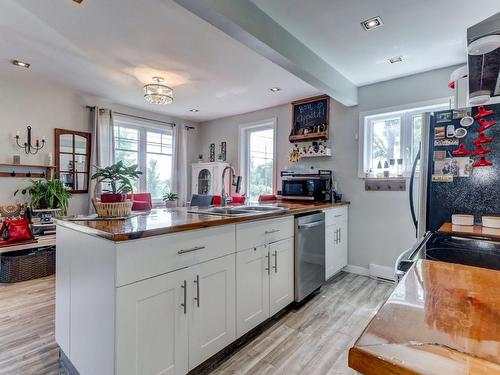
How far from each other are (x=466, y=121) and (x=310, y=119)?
2.45 m

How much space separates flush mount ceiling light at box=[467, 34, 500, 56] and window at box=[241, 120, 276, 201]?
11.6 ft

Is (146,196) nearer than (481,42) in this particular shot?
No

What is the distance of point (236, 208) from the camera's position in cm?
260

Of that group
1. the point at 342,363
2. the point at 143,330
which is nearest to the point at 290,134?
the point at 342,363

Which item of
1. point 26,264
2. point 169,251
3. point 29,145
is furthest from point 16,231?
point 169,251

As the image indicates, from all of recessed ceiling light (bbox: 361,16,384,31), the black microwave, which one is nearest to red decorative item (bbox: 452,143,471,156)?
recessed ceiling light (bbox: 361,16,384,31)

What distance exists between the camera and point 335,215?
3.32m

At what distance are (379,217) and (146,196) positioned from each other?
11.7 ft

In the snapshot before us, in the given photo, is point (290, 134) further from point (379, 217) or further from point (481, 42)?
point (481, 42)

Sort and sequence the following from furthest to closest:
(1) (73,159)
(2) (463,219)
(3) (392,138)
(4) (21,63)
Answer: (1) (73,159) < (3) (392,138) < (4) (21,63) < (2) (463,219)

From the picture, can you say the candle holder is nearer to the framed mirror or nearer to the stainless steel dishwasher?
the framed mirror

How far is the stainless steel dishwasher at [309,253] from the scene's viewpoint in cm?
250

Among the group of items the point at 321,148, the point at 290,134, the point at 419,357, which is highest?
the point at 290,134

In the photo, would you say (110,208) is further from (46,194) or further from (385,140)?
(385,140)
